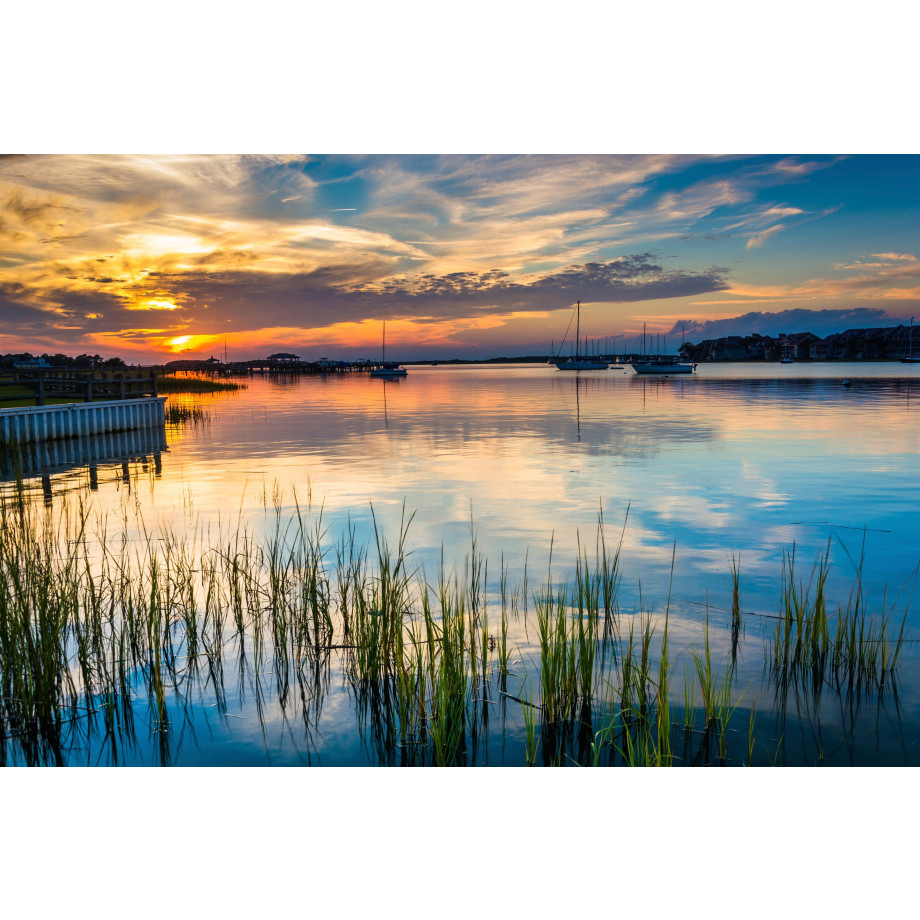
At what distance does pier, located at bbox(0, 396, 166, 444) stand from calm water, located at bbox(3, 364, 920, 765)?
30.8 inches

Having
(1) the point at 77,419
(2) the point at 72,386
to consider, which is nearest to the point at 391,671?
(1) the point at 77,419

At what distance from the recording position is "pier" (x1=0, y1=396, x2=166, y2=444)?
17208 mm

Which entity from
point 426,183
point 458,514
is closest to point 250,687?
point 458,514

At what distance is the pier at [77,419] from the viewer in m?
17.2

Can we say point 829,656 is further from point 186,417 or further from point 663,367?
point 663,367

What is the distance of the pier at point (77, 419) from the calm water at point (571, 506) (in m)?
0.78

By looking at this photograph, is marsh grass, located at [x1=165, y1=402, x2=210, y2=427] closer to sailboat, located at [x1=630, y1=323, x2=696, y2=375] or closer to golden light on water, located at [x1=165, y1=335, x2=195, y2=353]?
golden light on water, located at [x1=165, y1=335, x2=195, y2=353]

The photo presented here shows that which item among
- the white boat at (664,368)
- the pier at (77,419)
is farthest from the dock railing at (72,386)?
the white boat at (664,368)

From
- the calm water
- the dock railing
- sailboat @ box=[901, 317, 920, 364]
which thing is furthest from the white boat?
the dock railing

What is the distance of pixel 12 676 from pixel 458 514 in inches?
280

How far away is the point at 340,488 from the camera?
12.7m

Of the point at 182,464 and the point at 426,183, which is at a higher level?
the point at 426,183

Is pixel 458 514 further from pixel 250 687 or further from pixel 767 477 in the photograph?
pixel 767 477

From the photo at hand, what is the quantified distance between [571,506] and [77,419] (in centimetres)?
1719
